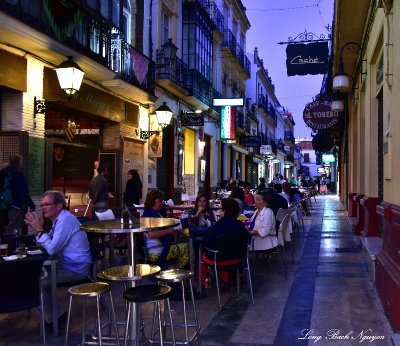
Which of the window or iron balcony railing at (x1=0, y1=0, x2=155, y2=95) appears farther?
the window

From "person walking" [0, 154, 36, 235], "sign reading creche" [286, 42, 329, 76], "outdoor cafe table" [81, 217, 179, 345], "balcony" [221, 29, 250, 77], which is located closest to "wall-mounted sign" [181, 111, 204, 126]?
"sign reading creche" [286, 42, 329, 76]

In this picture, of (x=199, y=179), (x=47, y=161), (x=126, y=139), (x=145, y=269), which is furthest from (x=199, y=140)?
(x=145, y=269)

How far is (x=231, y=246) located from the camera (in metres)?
6.18

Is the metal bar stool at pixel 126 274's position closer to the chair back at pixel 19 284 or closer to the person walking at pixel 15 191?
the chair back at pixel 19 284

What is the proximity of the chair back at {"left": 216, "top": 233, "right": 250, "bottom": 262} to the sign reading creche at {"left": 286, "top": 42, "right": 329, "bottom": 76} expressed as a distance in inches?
288

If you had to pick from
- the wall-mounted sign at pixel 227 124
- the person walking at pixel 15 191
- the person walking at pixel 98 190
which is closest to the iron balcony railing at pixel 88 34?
the person walking at pixel 15 191

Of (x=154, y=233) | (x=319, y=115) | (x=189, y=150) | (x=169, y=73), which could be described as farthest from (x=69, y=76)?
(x=189, y=150)

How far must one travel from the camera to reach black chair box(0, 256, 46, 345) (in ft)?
13.6

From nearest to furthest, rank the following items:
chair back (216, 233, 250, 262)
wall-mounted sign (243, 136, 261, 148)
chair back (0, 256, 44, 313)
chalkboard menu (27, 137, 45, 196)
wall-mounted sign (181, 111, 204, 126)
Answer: chair back (0, 256, 44, 313)
chair back (216, 233, 250, 262)
chalkboard menu (27, 137, 45, 196)
wall-mounted sign (181, 111, 204, 126)
wall-mounted sign (243, 136, 261, 148)

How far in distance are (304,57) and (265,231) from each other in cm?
653

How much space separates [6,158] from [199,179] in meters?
12.6

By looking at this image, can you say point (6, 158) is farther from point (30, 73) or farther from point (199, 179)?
point (199, 179)

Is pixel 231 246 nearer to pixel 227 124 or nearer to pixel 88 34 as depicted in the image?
pixel 88 34

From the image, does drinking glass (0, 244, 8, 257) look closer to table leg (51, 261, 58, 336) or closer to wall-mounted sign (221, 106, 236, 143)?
table leg (51, 261, 58, 336)
